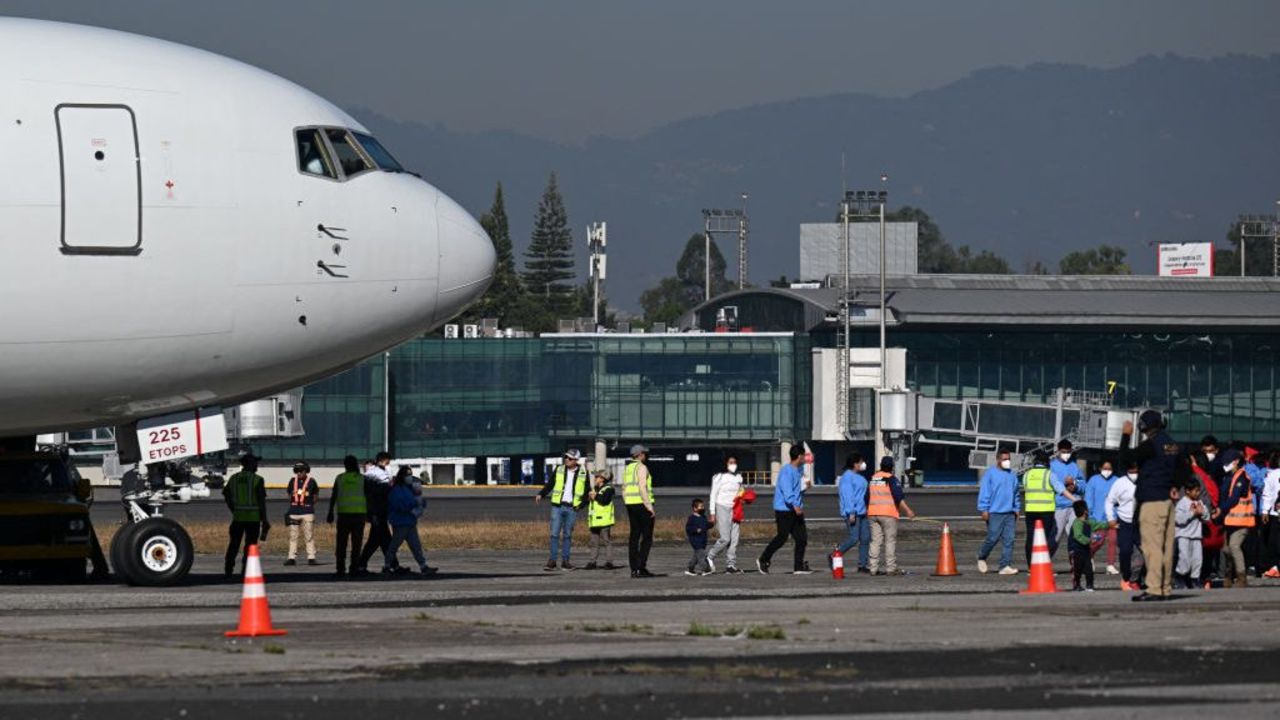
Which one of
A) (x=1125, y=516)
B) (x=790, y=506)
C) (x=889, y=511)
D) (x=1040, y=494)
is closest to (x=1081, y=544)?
(x=1125, y=516)

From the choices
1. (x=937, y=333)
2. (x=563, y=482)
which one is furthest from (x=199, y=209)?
(x=937, y=333)

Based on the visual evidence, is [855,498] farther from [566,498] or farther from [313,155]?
[313,155]

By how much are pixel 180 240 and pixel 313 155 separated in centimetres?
207

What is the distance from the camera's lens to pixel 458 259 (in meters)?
25.1

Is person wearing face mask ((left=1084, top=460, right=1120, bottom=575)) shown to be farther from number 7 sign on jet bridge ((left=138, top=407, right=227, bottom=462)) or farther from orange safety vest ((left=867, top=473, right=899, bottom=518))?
number 7 sign on jet bridge ((left=138, top=407, right=227, bottom=462))

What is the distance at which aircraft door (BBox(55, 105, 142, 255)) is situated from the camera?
23.0m

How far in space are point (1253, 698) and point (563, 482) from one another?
20678 mm

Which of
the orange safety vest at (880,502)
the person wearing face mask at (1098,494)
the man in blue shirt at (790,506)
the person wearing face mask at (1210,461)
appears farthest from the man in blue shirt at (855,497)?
the person wearing face mask at (1210,461)

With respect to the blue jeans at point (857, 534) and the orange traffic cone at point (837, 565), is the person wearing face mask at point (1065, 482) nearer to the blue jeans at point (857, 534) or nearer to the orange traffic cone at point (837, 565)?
the blue jeans at point (857, 534)

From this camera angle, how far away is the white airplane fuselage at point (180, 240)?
2300cm

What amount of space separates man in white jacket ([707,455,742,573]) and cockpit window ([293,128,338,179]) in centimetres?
974

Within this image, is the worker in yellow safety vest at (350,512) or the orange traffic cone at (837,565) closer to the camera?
the orange traffic cone at (837,565)

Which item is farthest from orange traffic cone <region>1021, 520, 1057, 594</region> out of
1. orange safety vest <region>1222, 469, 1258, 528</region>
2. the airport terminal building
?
the airport terminal building

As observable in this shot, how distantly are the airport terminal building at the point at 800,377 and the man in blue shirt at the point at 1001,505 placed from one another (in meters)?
99.1
